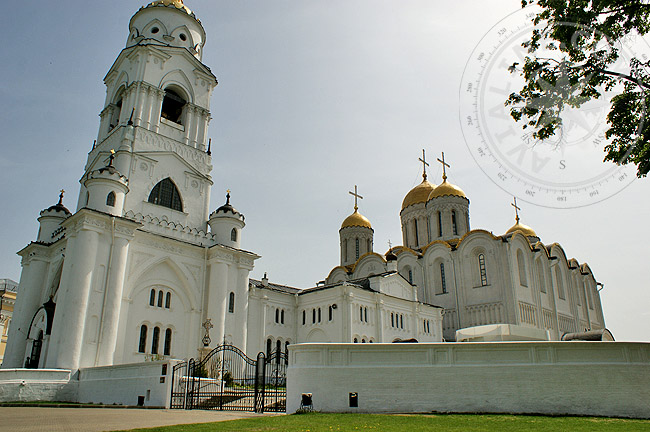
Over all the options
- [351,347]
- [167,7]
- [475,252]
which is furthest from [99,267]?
[475,252]

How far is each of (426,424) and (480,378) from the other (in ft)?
12.7

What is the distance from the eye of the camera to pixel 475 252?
39.3 meters

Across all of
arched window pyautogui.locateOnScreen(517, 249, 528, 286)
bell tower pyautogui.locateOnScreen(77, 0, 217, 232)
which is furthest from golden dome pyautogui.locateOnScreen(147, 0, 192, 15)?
arched window pyautogui.locateOnScreen(517, 249, 528, 286)

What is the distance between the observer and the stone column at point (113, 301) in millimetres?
21875

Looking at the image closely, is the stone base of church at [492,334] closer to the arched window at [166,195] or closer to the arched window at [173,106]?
the arched window at [166,195]

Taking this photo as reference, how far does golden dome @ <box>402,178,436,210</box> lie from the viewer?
4822 cm

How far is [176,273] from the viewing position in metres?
27.0

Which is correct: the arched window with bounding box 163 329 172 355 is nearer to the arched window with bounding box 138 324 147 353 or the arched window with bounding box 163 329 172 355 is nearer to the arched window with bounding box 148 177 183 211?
the arched window with bounding box 138 324 147 353

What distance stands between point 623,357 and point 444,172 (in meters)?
36.8

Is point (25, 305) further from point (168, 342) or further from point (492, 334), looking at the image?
point (492, 334)

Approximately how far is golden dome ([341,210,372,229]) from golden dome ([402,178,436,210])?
14.1 ft

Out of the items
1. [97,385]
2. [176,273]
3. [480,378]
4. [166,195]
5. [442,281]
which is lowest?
[97,385]

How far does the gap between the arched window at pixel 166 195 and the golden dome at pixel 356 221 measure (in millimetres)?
24140

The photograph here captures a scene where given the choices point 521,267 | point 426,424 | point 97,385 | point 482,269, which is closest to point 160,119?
point 97,385
